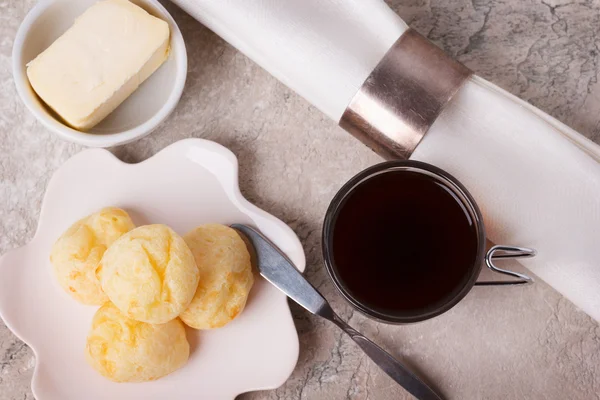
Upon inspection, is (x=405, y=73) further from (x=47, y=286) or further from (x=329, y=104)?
(x=47, y=286)

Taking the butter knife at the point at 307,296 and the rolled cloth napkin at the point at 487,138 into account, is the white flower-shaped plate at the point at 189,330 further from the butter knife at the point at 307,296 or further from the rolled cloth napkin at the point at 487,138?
the rolled cloth napkin at the point at 487,138

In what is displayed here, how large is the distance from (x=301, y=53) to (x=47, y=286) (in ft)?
1.52

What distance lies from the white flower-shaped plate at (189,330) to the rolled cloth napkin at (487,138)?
18 centimetres

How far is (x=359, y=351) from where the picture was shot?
3.08ft

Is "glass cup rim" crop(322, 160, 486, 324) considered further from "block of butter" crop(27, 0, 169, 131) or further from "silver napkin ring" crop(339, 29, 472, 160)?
"block of butter" crop(27, 0, 169, 131)

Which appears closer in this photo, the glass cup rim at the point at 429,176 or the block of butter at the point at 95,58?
the glass cup rim at the point at 429,176

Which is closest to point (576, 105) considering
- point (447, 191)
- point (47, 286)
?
point (447, 191)

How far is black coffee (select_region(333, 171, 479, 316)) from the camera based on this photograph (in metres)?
0.77

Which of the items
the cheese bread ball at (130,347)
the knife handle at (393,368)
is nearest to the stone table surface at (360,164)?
the knife handle at (393,368)

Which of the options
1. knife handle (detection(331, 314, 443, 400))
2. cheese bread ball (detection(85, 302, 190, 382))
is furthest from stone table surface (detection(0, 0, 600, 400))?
cheese bread ball (detection(85, 302, 190, 382))

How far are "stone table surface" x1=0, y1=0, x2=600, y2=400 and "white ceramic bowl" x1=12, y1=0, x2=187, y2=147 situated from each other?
0.04 m

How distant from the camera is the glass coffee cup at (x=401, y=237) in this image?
77 cm

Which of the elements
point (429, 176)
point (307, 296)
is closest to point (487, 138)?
point (429, 176)

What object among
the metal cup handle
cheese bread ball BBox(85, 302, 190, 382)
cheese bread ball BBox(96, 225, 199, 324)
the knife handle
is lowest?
cheese bread ball BBox(85, 302, 190, 382)
